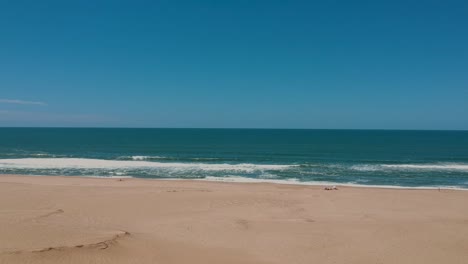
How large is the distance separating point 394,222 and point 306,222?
316 cm

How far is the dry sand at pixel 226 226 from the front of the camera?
713 centimetres

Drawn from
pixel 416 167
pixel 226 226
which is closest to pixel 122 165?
pixel 226 226

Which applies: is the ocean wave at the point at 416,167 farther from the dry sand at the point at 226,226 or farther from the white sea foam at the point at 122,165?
the dry sand at the point at 226,226

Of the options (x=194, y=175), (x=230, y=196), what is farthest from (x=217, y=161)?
(x=230, y=196)

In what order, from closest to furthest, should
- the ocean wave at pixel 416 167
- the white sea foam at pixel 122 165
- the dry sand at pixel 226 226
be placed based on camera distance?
1. the dry sand at pixel 226 226
2. the ocean wave at pixel 416 167
3. the white sea foam at pixel 122 165

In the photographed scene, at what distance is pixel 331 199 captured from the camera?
51.2ft

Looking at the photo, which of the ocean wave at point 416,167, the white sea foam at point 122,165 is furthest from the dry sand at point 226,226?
the white sea foam at point 122,165

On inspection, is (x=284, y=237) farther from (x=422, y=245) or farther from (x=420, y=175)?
(x=420, y=175)

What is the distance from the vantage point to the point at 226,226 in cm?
1019

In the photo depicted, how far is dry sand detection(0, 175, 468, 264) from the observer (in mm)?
7129

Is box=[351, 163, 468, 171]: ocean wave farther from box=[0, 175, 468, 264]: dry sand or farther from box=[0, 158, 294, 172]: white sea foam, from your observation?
box=[0, 175, 468, 264]: dry sand

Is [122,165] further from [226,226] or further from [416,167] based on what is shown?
[416,167]

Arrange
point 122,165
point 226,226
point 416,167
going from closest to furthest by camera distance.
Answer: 1. point 226,226
2. point 416,167
3. point 122,165

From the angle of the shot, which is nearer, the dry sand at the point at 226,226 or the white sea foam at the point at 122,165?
the dry sand at the point at 226,226
